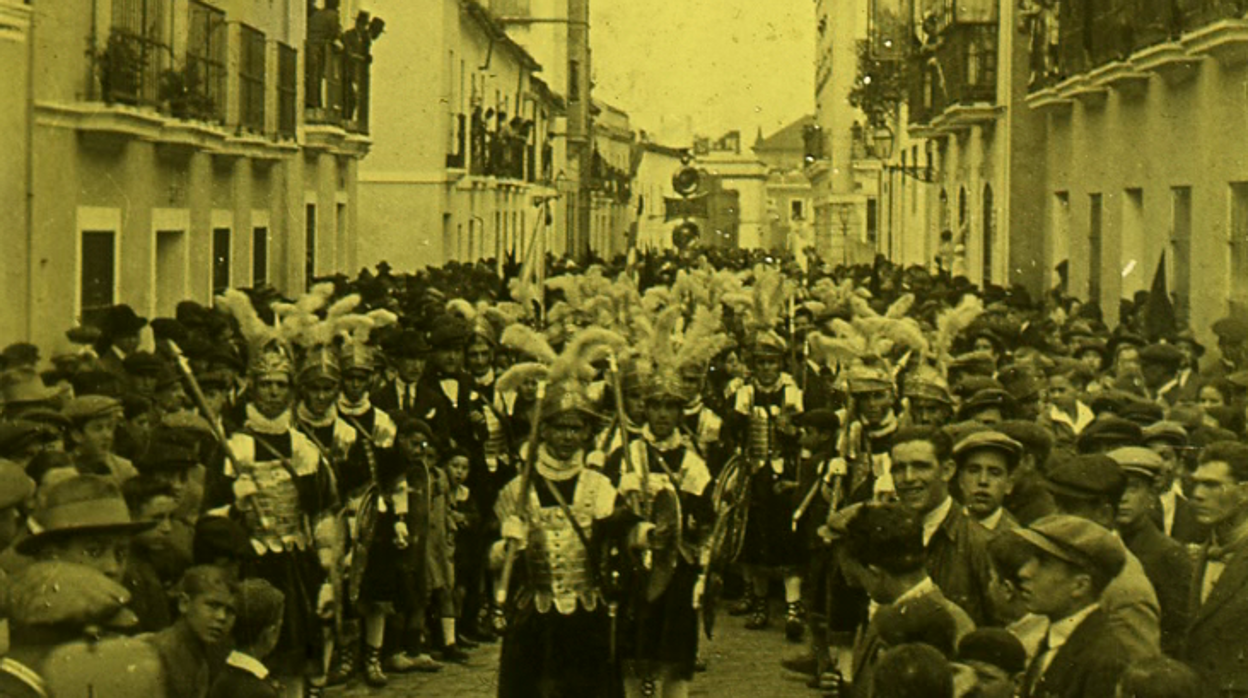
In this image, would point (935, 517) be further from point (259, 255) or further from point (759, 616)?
point (259, 255)

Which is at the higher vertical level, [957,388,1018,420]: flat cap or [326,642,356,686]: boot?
[957,388,1018,420]: flat cap

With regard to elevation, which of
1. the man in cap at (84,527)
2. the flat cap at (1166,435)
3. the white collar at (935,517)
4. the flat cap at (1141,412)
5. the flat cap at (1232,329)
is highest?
the flat cap at (1232,329)

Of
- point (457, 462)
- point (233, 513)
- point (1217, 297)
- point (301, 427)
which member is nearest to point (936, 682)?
point (233, 513)

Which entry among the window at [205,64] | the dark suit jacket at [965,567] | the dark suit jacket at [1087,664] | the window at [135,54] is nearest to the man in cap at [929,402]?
the dark suit jacket at [965,567]

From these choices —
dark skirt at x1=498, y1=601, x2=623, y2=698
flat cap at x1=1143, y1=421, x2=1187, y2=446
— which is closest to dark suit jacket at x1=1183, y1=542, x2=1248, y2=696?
flat cap at x1=1143, y1=421, x2=1187, y2=446

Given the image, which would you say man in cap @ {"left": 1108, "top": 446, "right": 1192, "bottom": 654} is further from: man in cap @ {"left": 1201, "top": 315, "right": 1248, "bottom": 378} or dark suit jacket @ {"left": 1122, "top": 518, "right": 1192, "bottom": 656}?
man in cap @ {"left": 1201, "top": 315, "right": 1248, "bottom": 378}

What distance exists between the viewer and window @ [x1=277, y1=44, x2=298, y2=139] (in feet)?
76.3

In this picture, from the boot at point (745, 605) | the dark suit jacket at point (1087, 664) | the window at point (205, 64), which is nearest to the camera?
the dark suit jacket at point (1087, 664)

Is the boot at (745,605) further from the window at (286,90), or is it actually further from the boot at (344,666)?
the window at (286,90)

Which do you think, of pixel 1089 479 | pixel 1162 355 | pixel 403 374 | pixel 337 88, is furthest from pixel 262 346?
pixel 337 88

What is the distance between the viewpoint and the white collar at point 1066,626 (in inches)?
227

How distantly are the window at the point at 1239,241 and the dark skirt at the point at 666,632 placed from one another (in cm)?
848

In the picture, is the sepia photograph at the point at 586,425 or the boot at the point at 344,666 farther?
the boot at the point at 344,666

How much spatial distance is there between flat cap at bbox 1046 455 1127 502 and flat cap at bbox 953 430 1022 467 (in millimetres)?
383
